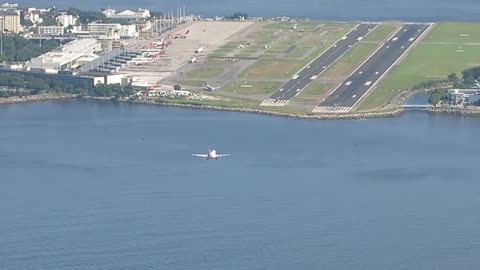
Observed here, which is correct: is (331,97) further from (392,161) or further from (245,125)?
(392,161)

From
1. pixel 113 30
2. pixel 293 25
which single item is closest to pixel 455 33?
pixel 293 25

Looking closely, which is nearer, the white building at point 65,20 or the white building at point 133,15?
the white building at point 65,20

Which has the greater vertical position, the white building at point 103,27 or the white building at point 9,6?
the white building at point 9,6

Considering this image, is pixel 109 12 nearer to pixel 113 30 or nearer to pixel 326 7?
pixel 113 30

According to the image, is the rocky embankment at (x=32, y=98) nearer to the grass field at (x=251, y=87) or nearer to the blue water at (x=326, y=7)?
the grass field at (x=251, y=87)

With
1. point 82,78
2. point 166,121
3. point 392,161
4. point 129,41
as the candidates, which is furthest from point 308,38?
point 392,161

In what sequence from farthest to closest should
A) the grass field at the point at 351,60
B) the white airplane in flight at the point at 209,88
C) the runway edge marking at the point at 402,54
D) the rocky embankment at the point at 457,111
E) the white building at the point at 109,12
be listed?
the white building at the point at 109,12
the grass field at the point at 351,60
the white airplane in flight at the point at 209,88
the runway edge marking at the point at 402,54
the rocky embankment at the point at 457,111

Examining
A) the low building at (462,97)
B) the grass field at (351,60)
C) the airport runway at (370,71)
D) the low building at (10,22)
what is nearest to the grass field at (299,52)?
the grass field at (351,60)
